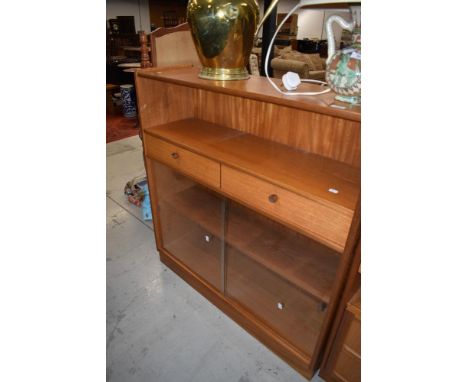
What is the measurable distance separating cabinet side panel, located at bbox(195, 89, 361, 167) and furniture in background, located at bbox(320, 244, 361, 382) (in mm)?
412

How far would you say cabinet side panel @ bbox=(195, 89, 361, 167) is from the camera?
1.06 meters

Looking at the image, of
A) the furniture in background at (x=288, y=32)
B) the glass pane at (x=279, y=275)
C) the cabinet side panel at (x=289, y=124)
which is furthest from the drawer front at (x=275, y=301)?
the furniture in background at (x=288, y=32)

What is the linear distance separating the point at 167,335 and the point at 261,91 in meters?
1.24

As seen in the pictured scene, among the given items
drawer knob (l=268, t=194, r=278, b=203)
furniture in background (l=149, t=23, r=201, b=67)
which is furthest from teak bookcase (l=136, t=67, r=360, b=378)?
furniture in background (l=149, t=23, r=201, b=67)

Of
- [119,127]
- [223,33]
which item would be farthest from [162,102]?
[119,127]

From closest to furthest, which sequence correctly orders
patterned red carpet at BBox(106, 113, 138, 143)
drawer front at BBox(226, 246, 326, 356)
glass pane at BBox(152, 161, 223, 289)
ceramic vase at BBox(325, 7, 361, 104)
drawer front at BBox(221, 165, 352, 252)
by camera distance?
ceramic vase at BBox(325, 7, 361, 104) < drawer front at BBox(221, 165, 352, 252) < drawer front at BBox(226, 246, 326, 356) < glass pane at BBox(152, 161, 223, 289) < patterned red carpet at BBox(106, 113, 138, 143)

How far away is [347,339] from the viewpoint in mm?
1060

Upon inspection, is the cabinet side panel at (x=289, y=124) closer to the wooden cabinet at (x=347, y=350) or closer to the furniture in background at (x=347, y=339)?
the furniture in background at (x=347, y=339)

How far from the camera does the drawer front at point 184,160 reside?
3.81ft

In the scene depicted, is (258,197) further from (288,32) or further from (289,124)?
(288,32)

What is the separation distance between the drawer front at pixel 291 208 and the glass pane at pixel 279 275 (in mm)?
195

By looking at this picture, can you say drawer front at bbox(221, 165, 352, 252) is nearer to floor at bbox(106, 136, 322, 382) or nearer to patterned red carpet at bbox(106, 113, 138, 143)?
floor at bbox(106, 136, 322, 382)
